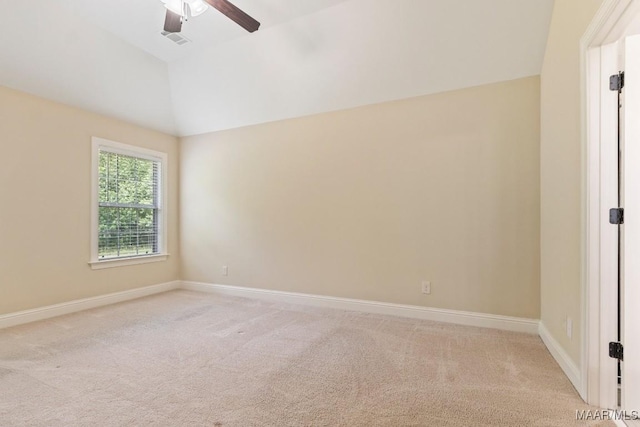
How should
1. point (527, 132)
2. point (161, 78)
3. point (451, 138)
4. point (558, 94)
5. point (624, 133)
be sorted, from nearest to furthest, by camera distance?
1. point (624, 133)
2. point (558, 94)
3. point (527, 132)
4. point (451, 138)
5. point (161, 78)

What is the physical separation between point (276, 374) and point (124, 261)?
3157mm

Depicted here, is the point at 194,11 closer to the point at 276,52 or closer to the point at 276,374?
the point at 276,52

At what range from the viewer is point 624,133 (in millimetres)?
1737

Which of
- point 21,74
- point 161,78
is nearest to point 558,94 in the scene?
point 161,78

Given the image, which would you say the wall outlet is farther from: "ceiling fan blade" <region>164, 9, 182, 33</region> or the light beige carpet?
"ceiling fan blade" <region>164, 9, 182, 33</region>

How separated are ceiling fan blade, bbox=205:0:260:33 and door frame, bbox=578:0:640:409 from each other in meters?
2.13

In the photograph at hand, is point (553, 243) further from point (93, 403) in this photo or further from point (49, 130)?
point (49, 130)

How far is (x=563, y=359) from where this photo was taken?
86.4 inches

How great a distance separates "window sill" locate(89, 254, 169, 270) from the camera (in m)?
3.91

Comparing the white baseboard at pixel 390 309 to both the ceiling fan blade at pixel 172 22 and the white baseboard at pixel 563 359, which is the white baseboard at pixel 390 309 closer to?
the white baseboard at pixel 563 359

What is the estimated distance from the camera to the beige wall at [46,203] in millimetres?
3162

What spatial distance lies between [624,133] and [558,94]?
2.64ft

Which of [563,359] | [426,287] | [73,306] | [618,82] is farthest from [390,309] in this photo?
[73,306]

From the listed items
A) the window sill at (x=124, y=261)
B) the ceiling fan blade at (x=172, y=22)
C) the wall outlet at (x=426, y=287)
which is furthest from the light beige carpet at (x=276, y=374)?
the ceiling fan blade at (x=172, y=22)
